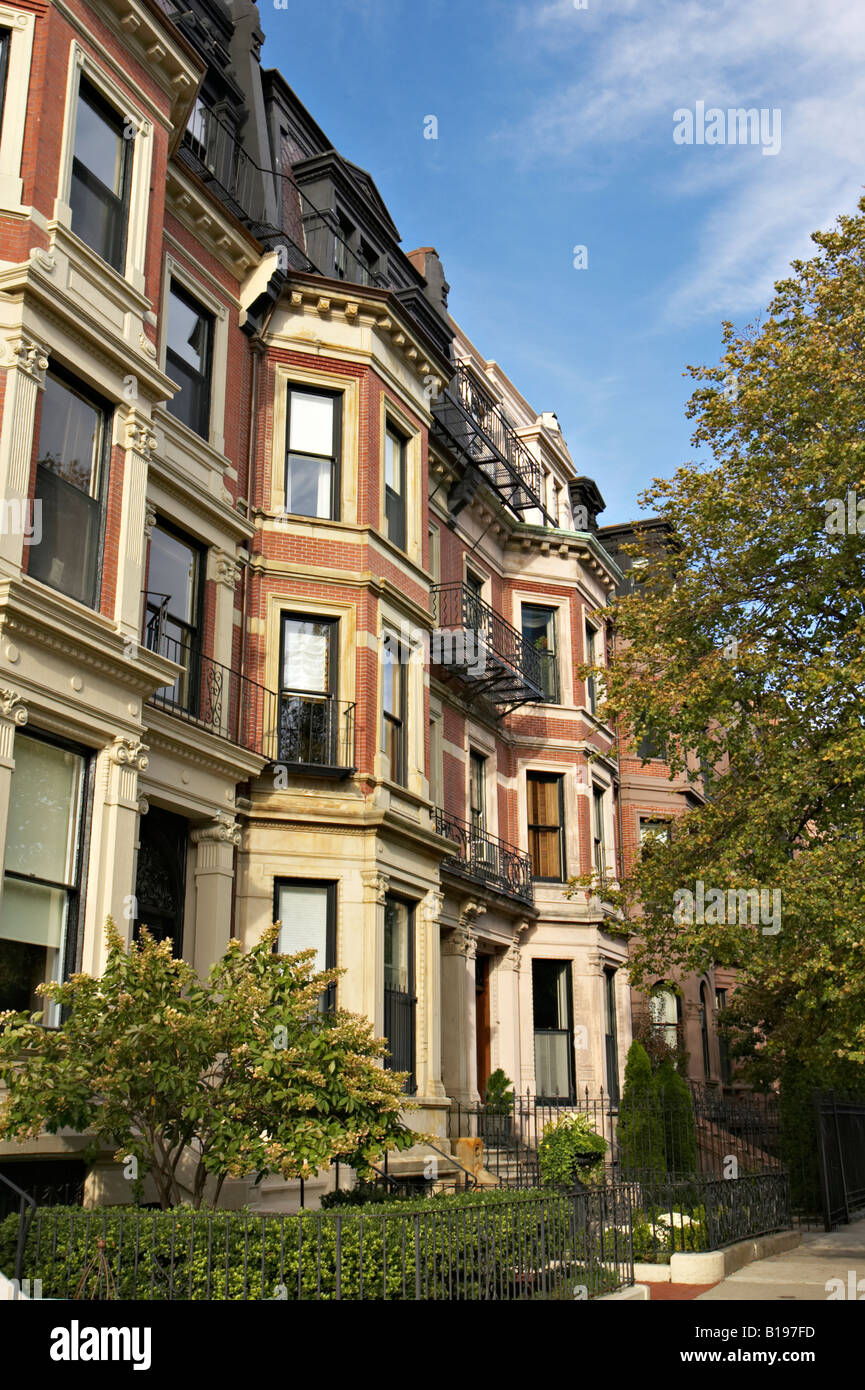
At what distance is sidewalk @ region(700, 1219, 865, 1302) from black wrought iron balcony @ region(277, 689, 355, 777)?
768 centimetres

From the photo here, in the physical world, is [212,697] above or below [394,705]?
below

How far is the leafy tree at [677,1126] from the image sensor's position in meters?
17.7

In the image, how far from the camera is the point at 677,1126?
1795 cm

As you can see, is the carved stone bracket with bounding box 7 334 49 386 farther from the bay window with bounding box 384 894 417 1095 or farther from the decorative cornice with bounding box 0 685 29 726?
the bay window with bounding box 384 894 417 1095

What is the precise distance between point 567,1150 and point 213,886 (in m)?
6.60

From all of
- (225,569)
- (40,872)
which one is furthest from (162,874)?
(225,569)

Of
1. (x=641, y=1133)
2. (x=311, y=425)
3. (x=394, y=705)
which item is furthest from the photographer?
(x=394, y=705)

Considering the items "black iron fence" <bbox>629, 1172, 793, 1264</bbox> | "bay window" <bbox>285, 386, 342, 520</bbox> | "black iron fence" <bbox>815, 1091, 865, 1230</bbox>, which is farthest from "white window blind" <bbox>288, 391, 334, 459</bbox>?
"black iron fence" <bbox>815, 1091, 865, 1230</bbox>

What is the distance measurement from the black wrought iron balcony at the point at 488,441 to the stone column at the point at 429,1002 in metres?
8.94

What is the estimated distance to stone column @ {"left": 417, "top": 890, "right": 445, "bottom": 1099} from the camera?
17.6m

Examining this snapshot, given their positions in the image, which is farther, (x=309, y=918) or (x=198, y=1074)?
(x=309, y=918)

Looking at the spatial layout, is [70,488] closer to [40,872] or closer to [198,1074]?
[40,872]
